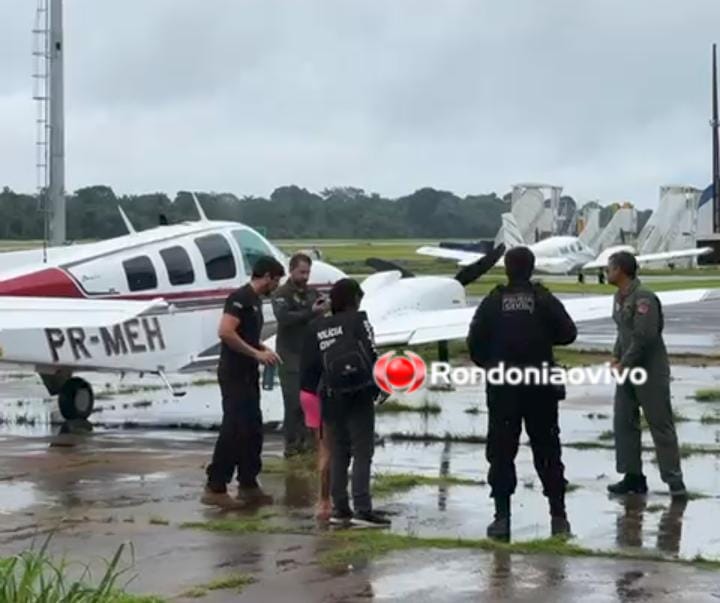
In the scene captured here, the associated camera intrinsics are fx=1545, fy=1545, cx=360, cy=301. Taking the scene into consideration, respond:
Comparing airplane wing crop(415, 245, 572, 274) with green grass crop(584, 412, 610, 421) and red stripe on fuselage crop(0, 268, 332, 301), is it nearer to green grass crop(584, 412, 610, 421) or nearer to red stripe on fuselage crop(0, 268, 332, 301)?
green grass crop(584, 412, 610, 421)

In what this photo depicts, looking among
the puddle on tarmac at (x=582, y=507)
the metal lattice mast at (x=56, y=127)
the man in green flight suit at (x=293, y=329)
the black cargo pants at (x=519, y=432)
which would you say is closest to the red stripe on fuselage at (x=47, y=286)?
the man in green flight suit at (x=293, y=329)

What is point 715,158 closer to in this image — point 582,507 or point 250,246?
point 250,246

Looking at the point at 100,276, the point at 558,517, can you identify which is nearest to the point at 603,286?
the point at 100,276

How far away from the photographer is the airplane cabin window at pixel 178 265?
1716cm

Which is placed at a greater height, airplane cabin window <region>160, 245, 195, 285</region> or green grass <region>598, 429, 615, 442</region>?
airplane cabin window <region>160, 245, 195, 285</region>

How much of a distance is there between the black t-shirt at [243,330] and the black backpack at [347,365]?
1757 mm

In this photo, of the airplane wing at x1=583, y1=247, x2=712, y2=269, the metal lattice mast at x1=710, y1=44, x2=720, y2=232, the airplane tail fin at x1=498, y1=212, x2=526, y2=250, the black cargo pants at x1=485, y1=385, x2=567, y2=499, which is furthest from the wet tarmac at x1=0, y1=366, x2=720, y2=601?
the metal lattice mast at x1=710, y1=44, x2=720, y2=232

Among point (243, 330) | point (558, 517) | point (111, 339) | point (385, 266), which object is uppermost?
point (385, 266)

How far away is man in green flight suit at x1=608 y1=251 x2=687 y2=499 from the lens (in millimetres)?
11336

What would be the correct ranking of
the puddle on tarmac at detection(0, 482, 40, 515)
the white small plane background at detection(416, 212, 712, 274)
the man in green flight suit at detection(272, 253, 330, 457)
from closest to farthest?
the puddle on tarmac at detection(0, 482, 40, 515) < the man in green flight suit at detection(272, 253, 330, 457) < the white small plane background at detection(416, 212, 712, 274)

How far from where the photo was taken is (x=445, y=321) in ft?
61.6

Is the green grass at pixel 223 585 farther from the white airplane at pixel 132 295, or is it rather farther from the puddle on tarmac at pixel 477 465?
the white airplane at pixel 132 295

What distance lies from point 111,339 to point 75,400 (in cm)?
114

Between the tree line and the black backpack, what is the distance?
1016 centimetres
